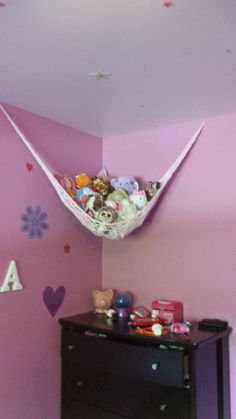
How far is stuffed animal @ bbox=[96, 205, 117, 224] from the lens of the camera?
2.14 meters

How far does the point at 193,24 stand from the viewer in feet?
4.36

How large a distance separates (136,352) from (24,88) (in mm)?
1390

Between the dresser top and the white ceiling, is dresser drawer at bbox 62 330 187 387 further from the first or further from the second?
the white ceiling

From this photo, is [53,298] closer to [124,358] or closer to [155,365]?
[124,358]

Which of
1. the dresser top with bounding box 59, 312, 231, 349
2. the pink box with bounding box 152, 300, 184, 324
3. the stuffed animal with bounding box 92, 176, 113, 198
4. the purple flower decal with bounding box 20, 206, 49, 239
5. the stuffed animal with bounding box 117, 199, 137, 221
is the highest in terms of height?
the stuffed animal with bounding box 92, 176, 113, 198

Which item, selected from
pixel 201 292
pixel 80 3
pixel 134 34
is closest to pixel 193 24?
pixel 134 34

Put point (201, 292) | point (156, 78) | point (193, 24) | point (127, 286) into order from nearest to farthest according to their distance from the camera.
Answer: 1. point (193, 24)
2. point (156, 78)
3. point (201, 292)
4. point (127, 286)

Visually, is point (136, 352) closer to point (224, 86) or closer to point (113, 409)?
point (113, 409)

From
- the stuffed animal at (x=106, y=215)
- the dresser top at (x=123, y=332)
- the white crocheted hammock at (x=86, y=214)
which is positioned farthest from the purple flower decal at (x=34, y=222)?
the dresser top at (x=123, y=332)

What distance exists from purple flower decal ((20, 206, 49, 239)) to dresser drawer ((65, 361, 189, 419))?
2.51 ft

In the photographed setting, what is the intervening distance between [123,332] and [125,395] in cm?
32

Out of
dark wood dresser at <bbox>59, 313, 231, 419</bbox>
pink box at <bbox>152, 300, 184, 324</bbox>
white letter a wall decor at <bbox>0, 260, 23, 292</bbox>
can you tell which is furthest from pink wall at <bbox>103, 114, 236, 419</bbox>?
white letter a wall decor at <bbox>0, 260, 23, 292</bbox>

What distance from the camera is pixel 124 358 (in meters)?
2.00

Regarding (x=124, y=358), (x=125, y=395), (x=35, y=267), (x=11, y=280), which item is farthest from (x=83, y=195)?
(x=125, y=395)
